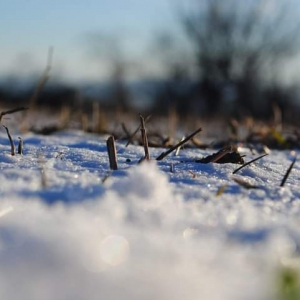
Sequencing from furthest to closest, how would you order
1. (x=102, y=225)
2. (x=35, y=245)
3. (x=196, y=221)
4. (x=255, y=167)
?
(x=255, y=167) → (x=196, y=221) → (x=102, y=225) → (x=35, y=245)

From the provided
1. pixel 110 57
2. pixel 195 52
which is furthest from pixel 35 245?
pixel 110 57

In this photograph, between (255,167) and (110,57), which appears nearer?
(255,167)

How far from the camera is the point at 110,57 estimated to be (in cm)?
2453

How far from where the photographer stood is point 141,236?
688 mm

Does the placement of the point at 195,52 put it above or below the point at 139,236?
below

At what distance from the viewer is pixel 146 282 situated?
0.52 m

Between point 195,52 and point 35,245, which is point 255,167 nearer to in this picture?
point 35,245

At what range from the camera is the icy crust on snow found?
515 millimetres

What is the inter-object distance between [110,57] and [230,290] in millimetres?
24433

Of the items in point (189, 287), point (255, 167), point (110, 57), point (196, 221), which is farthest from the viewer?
point (110, 57)


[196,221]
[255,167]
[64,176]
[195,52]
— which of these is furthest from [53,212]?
[195,52]

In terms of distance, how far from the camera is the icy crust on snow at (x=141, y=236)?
52 centimetres

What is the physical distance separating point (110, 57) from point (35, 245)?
24330 millimetres

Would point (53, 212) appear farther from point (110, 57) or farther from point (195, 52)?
point (110, 57)
